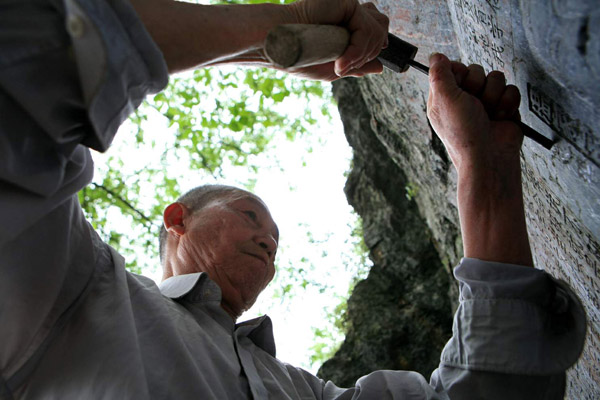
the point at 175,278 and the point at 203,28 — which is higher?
the point at 203,28

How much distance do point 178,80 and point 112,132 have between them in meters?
7.53

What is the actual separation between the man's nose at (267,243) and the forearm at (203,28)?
119 centimetres

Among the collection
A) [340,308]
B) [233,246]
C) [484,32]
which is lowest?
[340,308]

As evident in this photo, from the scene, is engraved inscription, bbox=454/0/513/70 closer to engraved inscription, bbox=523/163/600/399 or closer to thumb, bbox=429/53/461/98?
thumb, bbox=429/53/461/98

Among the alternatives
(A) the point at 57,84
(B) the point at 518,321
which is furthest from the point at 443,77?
(A) the point at 57,84

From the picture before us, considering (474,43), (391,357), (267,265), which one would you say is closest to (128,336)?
(267,265)

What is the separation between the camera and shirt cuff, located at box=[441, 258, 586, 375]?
1936mm

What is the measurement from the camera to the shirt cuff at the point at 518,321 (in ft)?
6.35

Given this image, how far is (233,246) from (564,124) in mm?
1626

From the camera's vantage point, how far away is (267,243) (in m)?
2.82

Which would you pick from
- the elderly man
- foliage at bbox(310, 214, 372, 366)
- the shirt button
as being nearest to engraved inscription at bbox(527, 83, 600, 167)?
the elderly man

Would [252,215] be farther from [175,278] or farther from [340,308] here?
[340,308]

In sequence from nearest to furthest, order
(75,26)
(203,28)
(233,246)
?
1. (75,26)
2. (203,28)
3. (233,246)

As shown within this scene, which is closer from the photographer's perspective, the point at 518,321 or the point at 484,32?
the point at 518,321
